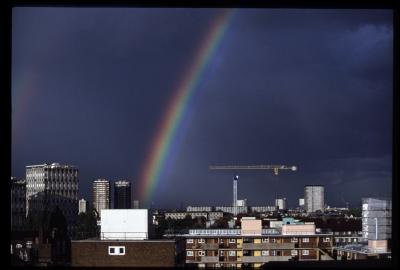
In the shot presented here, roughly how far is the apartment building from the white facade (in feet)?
43.7

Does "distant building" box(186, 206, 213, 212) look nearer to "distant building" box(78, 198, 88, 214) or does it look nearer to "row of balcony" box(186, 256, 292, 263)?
"distant building" box(78, 198, 88, 214)

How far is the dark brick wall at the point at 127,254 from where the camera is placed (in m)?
12.5

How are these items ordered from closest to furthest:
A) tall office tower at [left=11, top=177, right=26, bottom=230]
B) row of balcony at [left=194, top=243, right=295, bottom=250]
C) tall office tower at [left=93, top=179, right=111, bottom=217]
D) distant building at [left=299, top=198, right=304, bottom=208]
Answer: tall office tower at [left=11, top=177, right=26, bottom=230], row of balcony at [left=194, top=243, right=295, bottom=250], tall office tower at [left=93, top=179, right=111, bottom=217], distant building at [left=299, top=198, right=304, bottom=208]

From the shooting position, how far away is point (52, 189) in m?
38.5

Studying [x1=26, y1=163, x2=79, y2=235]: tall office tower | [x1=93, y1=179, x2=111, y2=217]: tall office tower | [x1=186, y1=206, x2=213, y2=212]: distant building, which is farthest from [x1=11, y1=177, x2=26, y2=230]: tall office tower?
[x1=186, y1=206, x2=213, y2=212]: distant building

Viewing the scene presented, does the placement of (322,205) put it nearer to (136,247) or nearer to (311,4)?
(136,247)

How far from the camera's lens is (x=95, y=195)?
42.6 metres

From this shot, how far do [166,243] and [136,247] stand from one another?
0.66m

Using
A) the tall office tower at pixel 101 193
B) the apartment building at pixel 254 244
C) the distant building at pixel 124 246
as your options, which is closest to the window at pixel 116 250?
the distant building at pixel 124 246

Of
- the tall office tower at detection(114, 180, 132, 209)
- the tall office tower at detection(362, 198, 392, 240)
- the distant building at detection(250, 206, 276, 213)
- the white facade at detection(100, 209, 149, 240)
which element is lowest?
the distant building at detection(250, 206, 276, 213)

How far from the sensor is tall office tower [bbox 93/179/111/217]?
135 ft

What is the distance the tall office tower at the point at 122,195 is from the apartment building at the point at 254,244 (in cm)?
467

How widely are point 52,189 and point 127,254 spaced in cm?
2688
